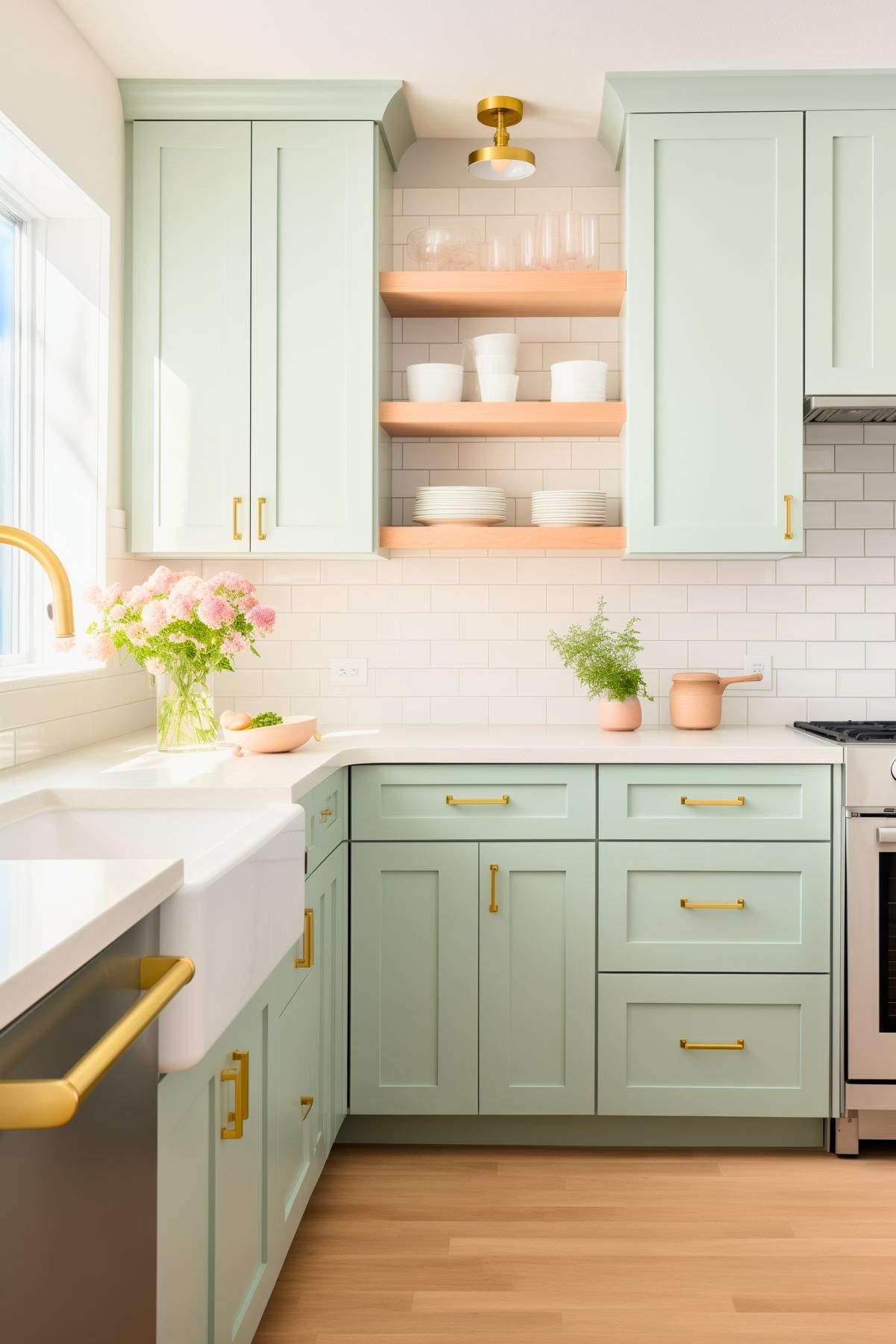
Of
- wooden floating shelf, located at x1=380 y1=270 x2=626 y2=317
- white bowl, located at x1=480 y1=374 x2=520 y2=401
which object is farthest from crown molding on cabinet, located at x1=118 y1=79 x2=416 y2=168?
white bowl, located at x1=480 y1=374 x2=520 y2=401

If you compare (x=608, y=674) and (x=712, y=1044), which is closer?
(x=712, y=1044)

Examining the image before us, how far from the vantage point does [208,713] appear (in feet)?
8.30

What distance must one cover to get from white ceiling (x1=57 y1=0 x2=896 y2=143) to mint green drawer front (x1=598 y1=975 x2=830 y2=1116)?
89.7 inches

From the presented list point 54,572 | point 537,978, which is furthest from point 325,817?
point 54,572

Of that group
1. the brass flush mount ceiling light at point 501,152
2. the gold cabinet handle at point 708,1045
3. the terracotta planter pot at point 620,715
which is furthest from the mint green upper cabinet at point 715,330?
the gold cabinet handle at point 708,1045

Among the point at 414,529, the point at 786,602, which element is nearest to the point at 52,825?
the point at 414,529

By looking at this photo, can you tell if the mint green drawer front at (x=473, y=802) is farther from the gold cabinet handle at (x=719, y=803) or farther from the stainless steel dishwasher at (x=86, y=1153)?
the stainless steel dishwasher at (x=86, y=1153)

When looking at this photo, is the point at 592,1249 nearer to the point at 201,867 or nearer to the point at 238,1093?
the point at 238,1093

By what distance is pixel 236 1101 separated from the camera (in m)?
1.55

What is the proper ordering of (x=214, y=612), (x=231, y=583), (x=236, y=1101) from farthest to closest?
(x=231, y=583) → (x=214, y=612) → (x=236, y=1101)

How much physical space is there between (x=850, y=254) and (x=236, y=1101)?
2.51 meters

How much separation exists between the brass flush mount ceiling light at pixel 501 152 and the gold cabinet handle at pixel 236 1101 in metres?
2.33

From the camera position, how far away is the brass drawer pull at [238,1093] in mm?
1524

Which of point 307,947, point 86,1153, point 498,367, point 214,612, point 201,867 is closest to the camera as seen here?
point 86,1153
